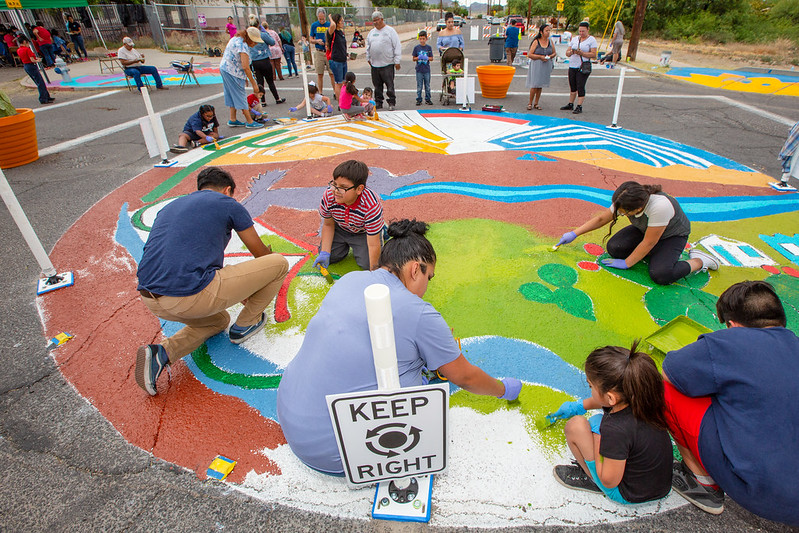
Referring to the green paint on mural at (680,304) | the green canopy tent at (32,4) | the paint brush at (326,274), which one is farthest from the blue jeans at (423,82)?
the green canopy tent at (32,4)

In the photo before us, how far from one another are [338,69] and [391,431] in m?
9.36

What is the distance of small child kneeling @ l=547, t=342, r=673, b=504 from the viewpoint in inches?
69.3

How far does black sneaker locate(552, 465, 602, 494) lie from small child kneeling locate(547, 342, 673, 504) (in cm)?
8

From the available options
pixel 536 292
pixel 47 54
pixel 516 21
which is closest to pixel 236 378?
pixel 536 292

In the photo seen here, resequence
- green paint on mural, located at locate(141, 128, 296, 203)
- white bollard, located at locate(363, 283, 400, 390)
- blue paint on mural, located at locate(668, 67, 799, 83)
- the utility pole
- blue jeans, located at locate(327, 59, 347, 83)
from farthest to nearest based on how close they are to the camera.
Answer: the utility pole < blue paint on mural, located at locate(668, 67, 799, 83) < blue jeans, located at locate(327, 59, 347, 83) < green paint on mural, located at locate(141, 128, 296, 203) < white bollard, located at locate(363, 283, 400, 390)

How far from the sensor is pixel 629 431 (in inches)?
70.5

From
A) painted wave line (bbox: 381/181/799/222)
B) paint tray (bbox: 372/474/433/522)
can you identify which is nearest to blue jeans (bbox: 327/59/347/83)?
painted wave line (bbox: 381/181/799/222)

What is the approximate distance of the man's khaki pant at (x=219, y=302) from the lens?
2656mm

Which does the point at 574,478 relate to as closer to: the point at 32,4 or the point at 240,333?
the point at 240,333

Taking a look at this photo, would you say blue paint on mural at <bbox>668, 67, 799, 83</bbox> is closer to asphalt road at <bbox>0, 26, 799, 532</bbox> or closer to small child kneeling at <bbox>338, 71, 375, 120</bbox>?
asphalt road at <bbox>0, 26, 799, 532</bbox>

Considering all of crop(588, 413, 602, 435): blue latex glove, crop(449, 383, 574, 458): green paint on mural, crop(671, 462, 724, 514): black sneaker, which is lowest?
crop(449, 383, 574, 458): green paint on mural

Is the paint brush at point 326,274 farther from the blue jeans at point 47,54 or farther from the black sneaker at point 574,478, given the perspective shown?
the blue jeans at point 47,54

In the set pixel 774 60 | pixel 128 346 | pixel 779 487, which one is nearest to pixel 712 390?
pixel 779 487

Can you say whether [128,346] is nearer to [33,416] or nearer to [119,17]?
[33,416]
